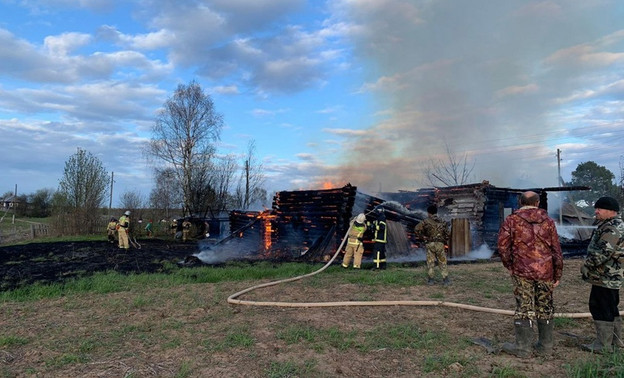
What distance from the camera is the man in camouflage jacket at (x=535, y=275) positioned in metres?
4.42

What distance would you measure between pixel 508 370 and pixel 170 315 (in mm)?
4890

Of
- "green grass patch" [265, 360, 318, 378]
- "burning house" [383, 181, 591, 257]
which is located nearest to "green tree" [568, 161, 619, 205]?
"burning house" [383, 181, 591, 257]

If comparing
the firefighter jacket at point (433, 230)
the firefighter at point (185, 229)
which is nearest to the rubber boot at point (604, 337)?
the firefighter jacket at point (433, 230)

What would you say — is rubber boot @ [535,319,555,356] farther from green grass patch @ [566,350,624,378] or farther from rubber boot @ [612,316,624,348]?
rubber boot @ [612,316,624,348]

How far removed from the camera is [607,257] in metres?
4.41

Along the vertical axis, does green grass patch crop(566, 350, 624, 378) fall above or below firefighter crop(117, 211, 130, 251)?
below

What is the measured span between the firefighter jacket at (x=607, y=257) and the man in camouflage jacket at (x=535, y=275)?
426mm

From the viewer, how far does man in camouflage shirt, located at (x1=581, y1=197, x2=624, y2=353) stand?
14.4ft

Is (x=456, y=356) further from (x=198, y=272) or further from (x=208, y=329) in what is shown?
(x=198, y=272)

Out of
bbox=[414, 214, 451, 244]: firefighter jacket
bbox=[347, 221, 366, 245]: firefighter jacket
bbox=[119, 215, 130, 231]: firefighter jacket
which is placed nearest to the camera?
bbox=[414, 214, 451, 244]: firefighter jacket

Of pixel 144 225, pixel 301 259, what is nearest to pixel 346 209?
pixel 301 259

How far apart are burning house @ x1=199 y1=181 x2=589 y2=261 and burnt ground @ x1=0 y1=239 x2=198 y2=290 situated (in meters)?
2.92

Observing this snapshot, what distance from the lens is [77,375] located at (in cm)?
416

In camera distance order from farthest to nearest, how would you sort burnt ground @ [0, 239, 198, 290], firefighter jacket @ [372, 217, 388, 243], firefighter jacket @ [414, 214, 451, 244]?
firefighter jacket @ [372, 217, 388, 243] → burnt ground @ [0, 239, 198, 290] → firefighter jacket @ [414, 214, 451, 244]
